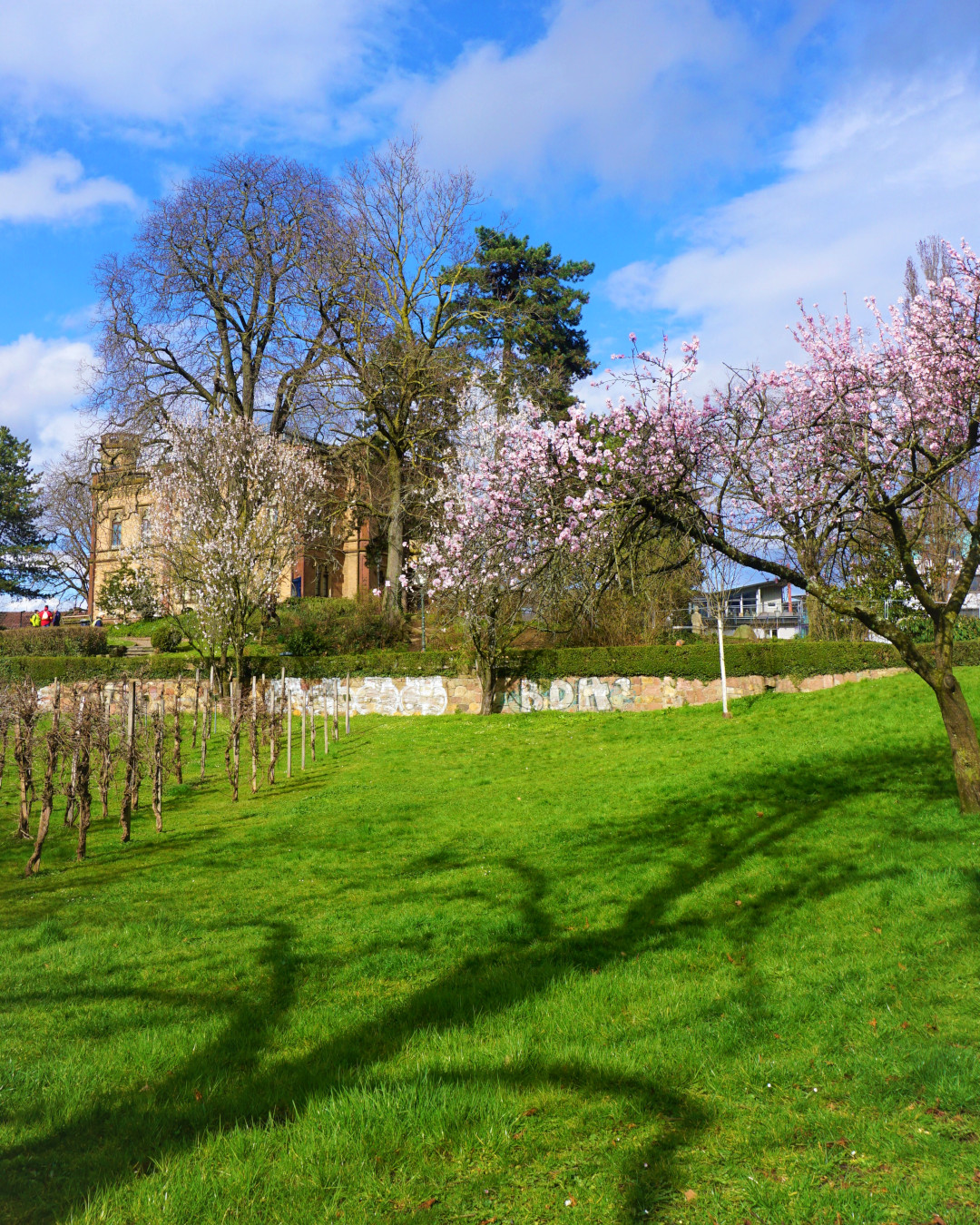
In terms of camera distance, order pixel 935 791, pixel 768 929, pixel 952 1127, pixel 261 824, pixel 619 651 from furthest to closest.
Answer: pixel 619 651 → pixel 261 824 → pixel 935 791 → pixel 768 929 → pixel 952 1127

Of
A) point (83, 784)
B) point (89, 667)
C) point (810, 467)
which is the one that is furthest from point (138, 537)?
point (810, 467)

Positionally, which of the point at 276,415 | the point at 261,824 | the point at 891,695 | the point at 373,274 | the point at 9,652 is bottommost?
the point at 261,824

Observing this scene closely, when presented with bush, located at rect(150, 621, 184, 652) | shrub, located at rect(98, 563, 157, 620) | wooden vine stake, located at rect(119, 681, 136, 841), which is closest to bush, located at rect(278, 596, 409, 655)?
bush, located at rect(150, 621, 184, 652)

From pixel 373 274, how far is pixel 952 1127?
29215 millimetres

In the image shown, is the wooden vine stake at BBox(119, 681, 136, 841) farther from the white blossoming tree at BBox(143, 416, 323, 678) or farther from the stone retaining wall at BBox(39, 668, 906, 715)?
the white blossoming tree at BBox(143, 416, 323, 678)

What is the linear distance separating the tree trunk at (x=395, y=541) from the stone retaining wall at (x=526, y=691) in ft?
12.0

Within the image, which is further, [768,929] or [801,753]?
[801,753]

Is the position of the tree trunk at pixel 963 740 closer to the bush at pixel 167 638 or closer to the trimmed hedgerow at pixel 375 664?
the trimmed hedgerow at pixel 375 664

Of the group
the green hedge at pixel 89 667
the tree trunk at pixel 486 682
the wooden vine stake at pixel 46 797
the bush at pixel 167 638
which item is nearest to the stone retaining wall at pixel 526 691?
the tree trunk at pixel 486 682

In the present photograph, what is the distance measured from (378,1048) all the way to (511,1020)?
0.76 metres

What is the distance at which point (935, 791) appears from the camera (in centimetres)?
976

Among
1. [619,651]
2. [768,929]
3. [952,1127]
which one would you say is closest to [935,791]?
[768,929]

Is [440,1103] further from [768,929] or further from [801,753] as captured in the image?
[801,753]

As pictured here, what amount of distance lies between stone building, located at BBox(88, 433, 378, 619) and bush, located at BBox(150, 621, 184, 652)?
3217mm
